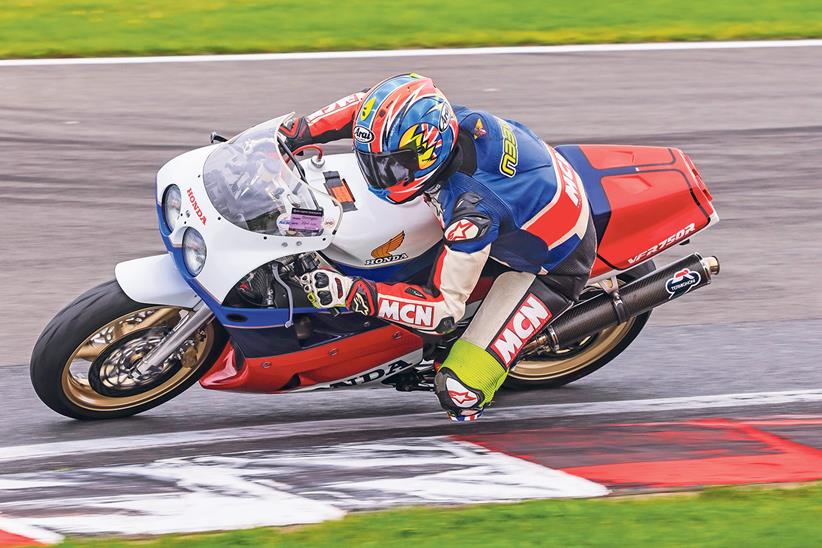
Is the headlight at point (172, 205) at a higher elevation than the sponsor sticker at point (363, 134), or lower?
lower

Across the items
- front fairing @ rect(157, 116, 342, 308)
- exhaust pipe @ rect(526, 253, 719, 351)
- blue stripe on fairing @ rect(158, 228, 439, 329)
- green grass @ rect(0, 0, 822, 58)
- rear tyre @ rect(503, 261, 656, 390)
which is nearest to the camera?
front fairing @ rect(157, 116, 342, 308)

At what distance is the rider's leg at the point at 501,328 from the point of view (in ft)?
18.1

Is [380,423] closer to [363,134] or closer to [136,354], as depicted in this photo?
[136,354]

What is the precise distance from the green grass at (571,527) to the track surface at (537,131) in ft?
3.70

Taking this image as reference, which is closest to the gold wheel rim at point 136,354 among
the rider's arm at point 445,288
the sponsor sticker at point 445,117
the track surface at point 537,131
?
the track surface at point 537,131

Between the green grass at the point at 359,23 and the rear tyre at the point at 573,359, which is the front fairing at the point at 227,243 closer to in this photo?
the rear tyre at the point at 573,359

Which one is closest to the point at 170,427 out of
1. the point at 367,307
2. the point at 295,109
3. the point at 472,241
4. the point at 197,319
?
the point at 197,319

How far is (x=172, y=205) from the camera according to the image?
17.4 feet

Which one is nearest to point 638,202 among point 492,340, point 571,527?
point 492,340

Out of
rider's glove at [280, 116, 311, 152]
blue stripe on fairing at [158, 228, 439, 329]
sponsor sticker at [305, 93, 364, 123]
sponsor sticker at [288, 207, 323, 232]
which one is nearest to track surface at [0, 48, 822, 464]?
blue stripe on fairing at [158, 228, 439, 329]

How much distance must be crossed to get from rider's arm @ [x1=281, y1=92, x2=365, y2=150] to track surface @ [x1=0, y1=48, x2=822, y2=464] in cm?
128

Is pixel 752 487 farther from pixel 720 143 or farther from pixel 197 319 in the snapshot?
pixel 720 143

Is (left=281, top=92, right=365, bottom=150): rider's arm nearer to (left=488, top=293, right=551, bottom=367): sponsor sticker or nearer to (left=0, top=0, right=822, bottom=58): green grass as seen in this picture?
(left=488, top=293, right=551, bottom=367): sponsor sticker

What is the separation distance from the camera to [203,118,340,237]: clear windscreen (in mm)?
5129
